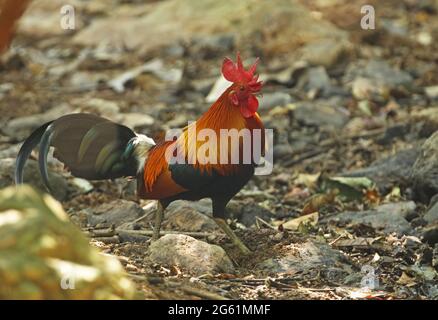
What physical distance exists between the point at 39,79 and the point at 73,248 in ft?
26.8

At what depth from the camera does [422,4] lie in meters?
13.7

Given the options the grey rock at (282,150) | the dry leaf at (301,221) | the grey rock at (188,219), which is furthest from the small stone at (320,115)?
the grey rock at (188,219)

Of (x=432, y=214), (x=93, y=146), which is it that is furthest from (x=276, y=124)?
(x=93, y=146)

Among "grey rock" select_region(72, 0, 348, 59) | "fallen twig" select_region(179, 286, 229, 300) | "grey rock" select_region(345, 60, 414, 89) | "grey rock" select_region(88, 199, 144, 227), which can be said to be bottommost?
"grey rock" select_region(88, 199, 144, 227)

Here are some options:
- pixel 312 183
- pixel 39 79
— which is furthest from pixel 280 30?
pixel 312 183

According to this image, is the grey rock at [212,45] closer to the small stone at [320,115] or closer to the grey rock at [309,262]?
the small stone at [320,115]

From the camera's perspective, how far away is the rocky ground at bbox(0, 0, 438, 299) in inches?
197

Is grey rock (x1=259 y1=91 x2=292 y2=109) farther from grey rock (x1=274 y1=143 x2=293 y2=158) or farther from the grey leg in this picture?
the grey leg

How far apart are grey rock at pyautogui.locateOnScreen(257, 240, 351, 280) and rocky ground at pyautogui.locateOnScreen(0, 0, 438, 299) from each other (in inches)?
0.5

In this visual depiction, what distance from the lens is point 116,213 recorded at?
21.3 feet

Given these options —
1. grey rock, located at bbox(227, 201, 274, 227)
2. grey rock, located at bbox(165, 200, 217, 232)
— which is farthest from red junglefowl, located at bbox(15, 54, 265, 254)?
grey rock, located at bbox(227, 201, 274, 227)

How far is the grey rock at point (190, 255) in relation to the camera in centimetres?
483

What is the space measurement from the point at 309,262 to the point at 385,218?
1503mm
